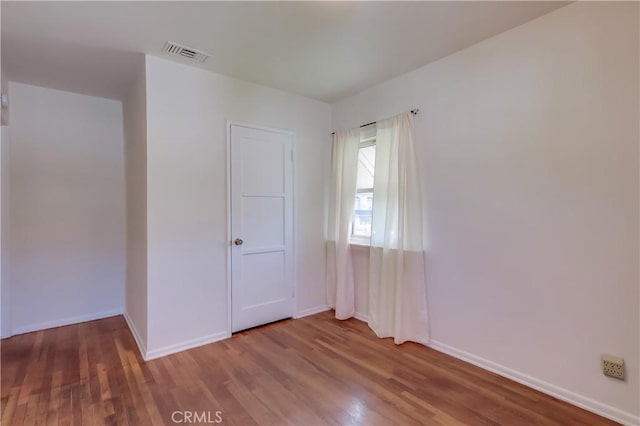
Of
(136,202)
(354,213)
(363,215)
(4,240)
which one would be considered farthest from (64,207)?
(363,215)

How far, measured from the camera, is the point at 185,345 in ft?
9.16

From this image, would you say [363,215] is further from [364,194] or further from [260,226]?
[260,226]

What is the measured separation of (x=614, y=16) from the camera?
72.1 inches

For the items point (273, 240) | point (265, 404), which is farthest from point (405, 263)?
point (265, 404)

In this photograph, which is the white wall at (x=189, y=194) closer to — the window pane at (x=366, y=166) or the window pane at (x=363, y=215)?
the window pane at (x=366, y=166)

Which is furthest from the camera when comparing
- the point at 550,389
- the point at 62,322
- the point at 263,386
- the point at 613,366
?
the point at 62,322

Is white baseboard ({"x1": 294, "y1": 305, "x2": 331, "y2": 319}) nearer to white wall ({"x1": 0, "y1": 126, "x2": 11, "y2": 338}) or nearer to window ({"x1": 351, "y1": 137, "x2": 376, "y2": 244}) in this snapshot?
window ({"x1": 351, "y1": 137, "x2": 376, "y2": 244})

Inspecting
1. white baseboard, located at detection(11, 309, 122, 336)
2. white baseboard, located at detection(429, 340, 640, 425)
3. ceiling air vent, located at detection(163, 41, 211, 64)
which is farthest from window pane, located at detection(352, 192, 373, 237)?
white baseboard, located at detection(11, 309, 122, 336)

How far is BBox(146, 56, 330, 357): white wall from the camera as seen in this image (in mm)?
2639

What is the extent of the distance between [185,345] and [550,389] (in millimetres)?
2896

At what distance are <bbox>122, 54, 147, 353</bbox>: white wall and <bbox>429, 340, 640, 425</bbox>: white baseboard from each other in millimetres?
2760

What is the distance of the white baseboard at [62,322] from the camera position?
3201mm

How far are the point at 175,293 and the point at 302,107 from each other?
2437 mm
